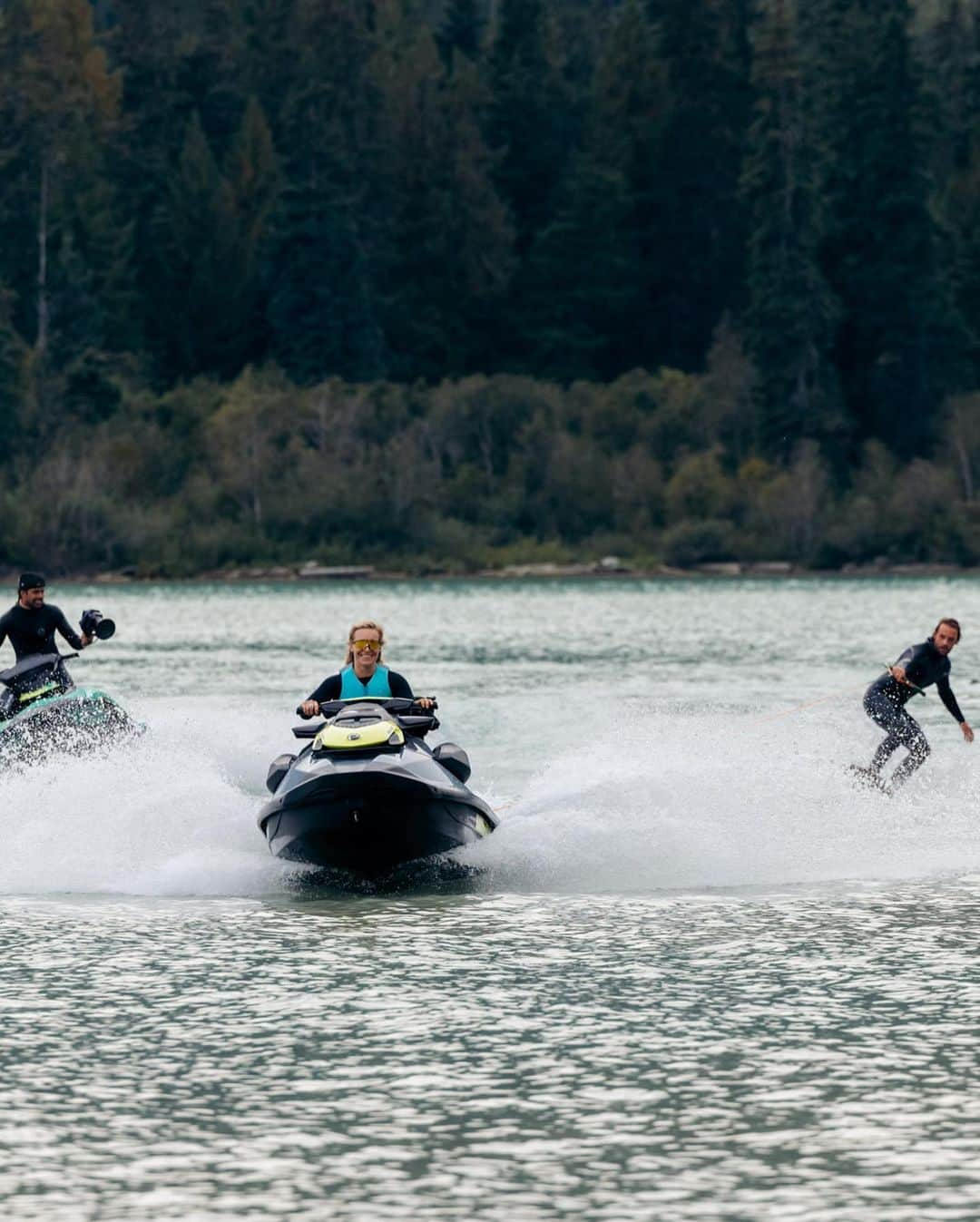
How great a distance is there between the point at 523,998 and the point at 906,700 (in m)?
7.64

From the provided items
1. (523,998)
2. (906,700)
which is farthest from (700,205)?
(523,998)

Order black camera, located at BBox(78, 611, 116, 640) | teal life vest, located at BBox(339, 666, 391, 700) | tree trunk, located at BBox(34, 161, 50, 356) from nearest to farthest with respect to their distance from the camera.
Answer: teal life vest, located at BBox(339, 666, 391, 700)
black camera, located at BBox(78, 611, 116, 640)
tree trunk, located at BBox(34, 161, 50, 356)

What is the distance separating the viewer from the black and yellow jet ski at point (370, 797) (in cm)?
1557

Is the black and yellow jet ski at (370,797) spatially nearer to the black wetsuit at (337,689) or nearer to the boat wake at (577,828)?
the black wetsuit at (337,689)

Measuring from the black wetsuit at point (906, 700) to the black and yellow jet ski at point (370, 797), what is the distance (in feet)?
14.5

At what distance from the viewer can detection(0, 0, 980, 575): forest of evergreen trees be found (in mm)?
97438

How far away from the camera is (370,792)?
15.5 metres

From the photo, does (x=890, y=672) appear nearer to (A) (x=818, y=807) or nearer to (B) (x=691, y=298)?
(A) (x=818, y=807)

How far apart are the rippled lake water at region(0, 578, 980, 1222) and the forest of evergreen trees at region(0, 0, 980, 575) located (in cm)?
7109

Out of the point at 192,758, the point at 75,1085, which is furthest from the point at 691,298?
the point at 75,1085

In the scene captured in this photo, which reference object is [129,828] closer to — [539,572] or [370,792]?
[370,792]

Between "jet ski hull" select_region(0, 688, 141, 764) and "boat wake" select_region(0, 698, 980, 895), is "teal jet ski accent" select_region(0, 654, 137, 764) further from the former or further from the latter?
"boat wake" select_region(0, 698, 980, 895)

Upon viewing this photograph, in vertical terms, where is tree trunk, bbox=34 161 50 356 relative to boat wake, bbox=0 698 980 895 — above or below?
above

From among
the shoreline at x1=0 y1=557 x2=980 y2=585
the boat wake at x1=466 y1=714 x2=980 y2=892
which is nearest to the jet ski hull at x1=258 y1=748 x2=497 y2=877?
the boat wake at x1=466 y1=714 x2=980 y2=892
